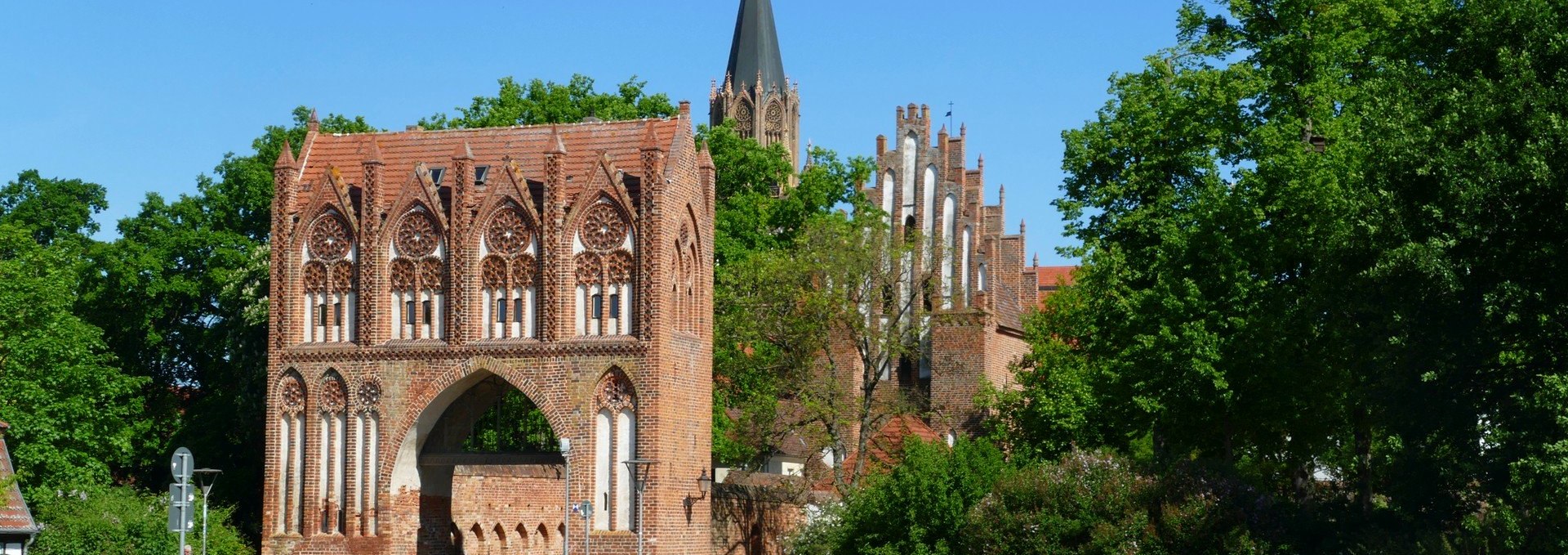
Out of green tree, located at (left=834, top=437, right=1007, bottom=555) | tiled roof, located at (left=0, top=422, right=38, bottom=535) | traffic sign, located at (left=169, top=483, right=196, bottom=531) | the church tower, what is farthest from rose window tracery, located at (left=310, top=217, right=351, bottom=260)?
the church tower

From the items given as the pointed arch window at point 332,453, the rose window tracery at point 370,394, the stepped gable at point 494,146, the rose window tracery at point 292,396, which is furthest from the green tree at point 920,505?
the rose window tracery at point 292,396

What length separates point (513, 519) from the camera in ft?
121

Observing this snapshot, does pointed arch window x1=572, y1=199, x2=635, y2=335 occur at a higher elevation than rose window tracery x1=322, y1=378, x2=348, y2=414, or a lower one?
higher

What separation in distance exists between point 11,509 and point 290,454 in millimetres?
5093

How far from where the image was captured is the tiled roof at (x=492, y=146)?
123 feet

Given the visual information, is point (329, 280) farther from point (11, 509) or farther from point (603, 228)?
point (11, 509)

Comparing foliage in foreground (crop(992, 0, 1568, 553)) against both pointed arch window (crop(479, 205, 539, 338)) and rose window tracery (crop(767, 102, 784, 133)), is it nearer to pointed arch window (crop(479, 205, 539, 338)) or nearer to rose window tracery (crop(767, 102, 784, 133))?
pointed arch window (crop(479, 205, 539, 338))

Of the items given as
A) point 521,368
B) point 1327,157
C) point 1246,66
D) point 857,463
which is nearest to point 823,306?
point 857,463

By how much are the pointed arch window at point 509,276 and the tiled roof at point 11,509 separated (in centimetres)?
855

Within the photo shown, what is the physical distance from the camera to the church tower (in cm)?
10375

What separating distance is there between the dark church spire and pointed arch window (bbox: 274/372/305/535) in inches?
2649

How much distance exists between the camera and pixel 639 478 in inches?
1409

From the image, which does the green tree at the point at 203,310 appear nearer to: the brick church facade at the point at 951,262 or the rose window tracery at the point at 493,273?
the rose window tracery at the point at 493,273

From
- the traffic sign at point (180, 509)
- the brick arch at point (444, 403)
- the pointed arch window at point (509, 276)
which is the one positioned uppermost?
the pointed arch window at point (509, 276)
